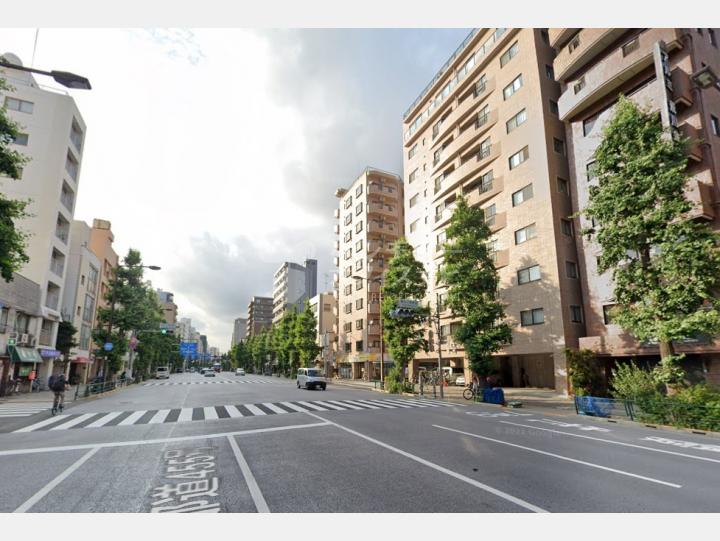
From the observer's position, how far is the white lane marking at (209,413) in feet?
48.2

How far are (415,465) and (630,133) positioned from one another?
54.8 ft

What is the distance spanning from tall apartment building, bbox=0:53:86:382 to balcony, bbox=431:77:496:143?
3561 cm

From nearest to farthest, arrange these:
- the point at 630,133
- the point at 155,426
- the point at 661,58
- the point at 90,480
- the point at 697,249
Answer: the point at 90,480 < the point at 155,426 < the point at 697,249 < the point at 630,133 < the point at 661,58

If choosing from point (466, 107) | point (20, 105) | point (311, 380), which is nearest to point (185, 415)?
point (311, 380)

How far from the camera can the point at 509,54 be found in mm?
32969

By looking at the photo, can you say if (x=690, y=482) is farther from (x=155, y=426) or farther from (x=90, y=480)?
(x=155, y=426)

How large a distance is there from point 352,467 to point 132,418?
11.7 m

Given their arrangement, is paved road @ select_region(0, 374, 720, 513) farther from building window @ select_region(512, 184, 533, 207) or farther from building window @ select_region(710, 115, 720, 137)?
building window @ select_region(512, 184, 533, 207)

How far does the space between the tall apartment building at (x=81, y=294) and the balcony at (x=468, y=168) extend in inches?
1509

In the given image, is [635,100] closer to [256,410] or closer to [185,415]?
[256,410]

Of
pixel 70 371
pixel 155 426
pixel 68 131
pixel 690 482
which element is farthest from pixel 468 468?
pixel 70 371

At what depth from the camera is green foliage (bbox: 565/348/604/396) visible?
21312mm

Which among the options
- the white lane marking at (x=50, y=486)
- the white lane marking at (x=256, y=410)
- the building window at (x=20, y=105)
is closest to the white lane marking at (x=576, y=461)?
the white lane marking at (x=256, y=410)

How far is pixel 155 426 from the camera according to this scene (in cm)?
1266
